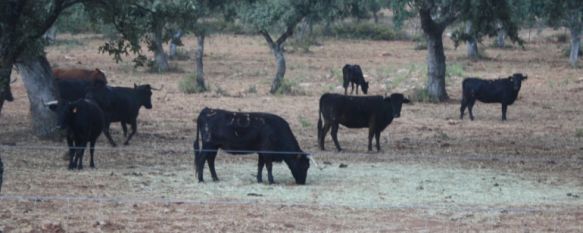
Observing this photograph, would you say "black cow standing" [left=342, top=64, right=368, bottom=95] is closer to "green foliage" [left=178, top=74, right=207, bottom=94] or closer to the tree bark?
the tree bark

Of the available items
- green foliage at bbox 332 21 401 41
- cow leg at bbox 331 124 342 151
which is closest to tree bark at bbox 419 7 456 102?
cow leg at bbox 331 124 342 151

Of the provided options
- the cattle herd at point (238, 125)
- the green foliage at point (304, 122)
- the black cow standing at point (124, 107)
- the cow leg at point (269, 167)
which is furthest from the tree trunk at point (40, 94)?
the cow leg at point (269, 167)

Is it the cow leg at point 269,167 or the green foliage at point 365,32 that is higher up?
the cow leg at point 269,167

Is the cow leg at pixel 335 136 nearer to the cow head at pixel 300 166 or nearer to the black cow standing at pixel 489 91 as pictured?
the cow head at pixel 300 166

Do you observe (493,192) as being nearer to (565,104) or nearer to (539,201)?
(539,201)

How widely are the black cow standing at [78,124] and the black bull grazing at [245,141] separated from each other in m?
1.94

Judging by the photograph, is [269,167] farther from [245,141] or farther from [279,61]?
[279,61]

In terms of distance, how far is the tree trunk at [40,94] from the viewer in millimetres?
20719

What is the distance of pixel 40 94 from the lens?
822 inches

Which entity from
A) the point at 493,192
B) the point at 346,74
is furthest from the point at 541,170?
the point at 346,74

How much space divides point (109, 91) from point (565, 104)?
→ 1538 centimetres

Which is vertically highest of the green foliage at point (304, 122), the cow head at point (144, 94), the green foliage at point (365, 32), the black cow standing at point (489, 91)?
the cow head at point (144, 94)

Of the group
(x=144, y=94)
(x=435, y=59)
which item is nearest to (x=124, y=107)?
(x=144, y=94)

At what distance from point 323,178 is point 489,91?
11.8 meters
